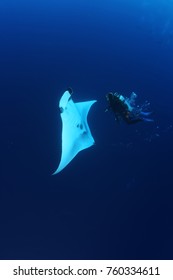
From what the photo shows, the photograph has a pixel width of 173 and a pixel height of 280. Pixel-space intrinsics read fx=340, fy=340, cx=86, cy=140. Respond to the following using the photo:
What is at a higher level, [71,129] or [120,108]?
[120,108]

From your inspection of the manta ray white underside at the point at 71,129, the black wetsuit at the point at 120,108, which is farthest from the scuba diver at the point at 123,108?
the manta ray white underside at the point at 71,129

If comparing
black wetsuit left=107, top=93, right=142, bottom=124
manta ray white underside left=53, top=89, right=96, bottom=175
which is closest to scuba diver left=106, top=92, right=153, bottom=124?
black wetsuit left=107, top=93, right=142, bottom=124

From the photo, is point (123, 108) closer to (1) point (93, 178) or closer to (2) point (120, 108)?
(2) point (120, 108)

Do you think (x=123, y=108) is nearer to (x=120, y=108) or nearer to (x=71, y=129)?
(x=120, y=108)

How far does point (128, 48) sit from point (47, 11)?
6.57 m

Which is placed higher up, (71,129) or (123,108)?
(123,108)

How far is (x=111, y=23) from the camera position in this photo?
64.5ft

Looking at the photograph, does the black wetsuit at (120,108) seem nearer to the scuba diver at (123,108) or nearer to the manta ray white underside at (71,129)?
the scuba diver at (123,108)

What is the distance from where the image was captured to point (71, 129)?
809 cm

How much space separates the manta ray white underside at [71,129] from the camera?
7.70 metres

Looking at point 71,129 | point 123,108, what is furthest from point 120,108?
point 71,129

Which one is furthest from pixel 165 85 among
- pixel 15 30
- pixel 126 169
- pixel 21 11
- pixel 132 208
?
pixel 21 11

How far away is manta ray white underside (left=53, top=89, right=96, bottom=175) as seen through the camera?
7.70 meters

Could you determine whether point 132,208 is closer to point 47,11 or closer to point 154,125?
point 154,125
